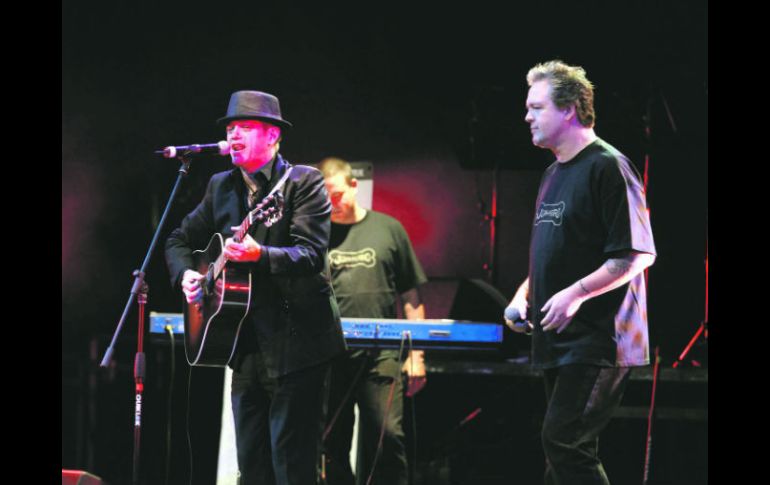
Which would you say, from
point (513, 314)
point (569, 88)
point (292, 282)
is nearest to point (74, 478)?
point (292, 282)

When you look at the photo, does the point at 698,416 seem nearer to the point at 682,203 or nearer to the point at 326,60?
the point at 682,203

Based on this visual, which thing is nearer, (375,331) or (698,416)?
(375,331)

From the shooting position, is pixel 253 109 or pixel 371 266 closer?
pixel 253 109

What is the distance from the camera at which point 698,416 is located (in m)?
5.38

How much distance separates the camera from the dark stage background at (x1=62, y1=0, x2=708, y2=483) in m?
6.00

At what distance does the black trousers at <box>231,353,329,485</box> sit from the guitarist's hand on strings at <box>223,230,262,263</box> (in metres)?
0.44

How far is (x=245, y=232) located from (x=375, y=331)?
48.7 inches

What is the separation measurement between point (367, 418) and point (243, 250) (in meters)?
2.00

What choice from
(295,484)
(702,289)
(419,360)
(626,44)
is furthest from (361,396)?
(626,44)

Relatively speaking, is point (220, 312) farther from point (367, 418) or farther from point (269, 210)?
point (367, 418)

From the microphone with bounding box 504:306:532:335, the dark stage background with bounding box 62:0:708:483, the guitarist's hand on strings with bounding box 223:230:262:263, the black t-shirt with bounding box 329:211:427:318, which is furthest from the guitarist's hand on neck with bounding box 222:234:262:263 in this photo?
the dark stage background with bounding box 62:0:708:483

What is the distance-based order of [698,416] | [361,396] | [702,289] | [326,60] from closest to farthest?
[361,396] < [698,416] < [702,289] < [326,60]

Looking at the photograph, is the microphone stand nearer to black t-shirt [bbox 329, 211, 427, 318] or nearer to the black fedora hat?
the black fedora hat

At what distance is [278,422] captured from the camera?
3.40 m
